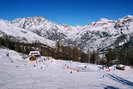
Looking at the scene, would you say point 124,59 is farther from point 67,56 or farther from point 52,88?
point 52,88

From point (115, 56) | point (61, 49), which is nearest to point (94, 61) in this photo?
point (115, 56)

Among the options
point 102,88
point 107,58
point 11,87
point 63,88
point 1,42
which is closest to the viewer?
point 11,87

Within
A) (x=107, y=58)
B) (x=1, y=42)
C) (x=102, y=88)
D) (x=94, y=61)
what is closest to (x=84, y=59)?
(x=94, y=61)

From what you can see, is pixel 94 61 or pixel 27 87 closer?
pixel 27 87

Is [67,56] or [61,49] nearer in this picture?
[67,56]

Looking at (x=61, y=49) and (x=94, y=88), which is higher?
(x=61, y=49)

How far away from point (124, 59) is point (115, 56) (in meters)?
7.16

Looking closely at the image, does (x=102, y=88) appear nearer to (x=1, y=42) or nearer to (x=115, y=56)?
(x=115, y=56)

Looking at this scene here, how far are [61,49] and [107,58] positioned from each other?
4551 cm

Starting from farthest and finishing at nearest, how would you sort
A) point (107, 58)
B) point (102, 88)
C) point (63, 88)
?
point (107, 58) → point (102, 88) → point (63, 88)

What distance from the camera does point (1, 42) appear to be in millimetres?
135750

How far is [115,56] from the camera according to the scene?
11238 cm

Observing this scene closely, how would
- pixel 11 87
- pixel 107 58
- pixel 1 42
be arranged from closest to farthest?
1. pixel 11 87
2. pixel 107 58
3. pixel 1 42

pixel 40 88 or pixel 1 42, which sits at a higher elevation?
pixel 1 42
